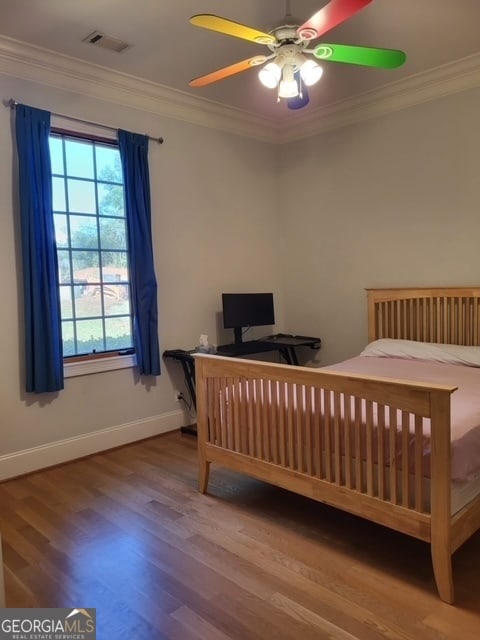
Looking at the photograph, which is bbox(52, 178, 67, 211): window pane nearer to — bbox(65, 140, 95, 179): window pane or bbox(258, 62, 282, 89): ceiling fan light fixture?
bbox(65, 140, 95, 179): window pane

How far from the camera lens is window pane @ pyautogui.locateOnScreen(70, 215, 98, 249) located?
3.66 metres

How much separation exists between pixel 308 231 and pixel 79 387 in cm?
272

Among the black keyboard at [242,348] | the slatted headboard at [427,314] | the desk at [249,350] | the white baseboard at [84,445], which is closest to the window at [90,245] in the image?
the desk at [249,350]

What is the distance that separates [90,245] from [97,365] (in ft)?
3.09

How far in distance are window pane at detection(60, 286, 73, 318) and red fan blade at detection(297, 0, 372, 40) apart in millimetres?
2382

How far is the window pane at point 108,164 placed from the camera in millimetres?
3803

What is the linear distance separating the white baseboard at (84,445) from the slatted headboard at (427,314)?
78.8 inches

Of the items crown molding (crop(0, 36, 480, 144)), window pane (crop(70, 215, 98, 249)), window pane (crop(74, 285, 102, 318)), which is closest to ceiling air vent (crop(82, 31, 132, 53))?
crown molding (crop(0, 36, 480, 144))

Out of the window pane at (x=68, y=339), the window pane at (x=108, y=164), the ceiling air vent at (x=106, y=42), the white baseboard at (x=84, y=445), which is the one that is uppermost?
the ceiling air vent at (x=106, y=42)

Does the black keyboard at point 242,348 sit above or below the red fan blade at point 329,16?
below

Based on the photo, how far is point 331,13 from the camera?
6.59 ft

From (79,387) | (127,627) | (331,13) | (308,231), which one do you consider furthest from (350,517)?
(308,231)

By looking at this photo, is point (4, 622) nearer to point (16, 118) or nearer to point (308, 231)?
point (16, 118)

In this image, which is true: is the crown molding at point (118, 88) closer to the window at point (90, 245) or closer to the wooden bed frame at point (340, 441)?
the window at point (90, 245)
